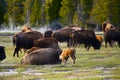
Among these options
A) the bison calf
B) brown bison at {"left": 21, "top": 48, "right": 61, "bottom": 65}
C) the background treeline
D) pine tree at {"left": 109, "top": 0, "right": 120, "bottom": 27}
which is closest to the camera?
brown bison at {"left": 21, "top": 48, "right": 61, "bottom": 65}

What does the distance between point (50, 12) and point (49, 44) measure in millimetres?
59405

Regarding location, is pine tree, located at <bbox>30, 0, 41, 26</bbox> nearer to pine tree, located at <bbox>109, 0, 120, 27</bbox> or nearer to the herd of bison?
pine tree, located at <bbox>109, 0, 120, 27</bbox>

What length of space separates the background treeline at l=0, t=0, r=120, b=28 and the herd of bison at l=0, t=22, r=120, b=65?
30.4 metres

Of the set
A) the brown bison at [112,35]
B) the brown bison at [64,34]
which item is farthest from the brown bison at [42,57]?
the brown bison at [64,34]

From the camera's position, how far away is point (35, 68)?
1884 centimetres

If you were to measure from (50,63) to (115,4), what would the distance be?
44.5 m

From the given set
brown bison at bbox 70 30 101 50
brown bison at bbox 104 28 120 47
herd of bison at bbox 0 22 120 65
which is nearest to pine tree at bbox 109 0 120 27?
herd of bison at bbox 0 22 120 65

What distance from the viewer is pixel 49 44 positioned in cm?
2375

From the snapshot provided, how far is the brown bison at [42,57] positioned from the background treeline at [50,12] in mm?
45118

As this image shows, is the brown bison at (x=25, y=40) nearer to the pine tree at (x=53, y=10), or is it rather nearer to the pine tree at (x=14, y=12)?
the pine tree at (x=53, y=10)

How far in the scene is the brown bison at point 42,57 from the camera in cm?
2036

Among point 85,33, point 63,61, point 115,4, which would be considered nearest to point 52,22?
point 115,4

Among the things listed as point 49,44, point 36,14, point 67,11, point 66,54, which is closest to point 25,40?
point 49,44

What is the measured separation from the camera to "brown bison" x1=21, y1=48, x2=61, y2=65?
66.8 ft
